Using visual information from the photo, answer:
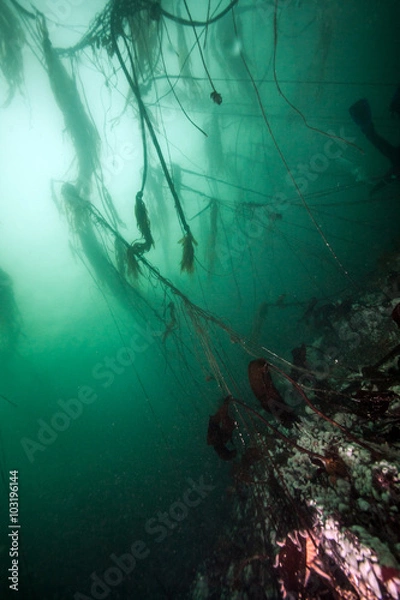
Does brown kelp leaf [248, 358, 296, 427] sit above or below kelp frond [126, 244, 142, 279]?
below

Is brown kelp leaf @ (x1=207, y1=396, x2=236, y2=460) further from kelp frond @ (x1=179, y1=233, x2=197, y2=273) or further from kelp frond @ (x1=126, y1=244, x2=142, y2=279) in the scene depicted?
kelp frond @ (x1=126, y1=244, x2=142, y2=279)

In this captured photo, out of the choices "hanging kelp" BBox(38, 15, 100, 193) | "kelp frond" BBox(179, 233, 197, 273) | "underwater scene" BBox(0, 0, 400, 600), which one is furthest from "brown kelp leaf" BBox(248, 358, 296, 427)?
"hanging kelp" BBox(38, 15, 100, 193)

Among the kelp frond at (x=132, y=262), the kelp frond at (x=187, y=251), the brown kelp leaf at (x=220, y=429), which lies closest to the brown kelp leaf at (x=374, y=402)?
the brown kelp leaf at (x=220, y=429)

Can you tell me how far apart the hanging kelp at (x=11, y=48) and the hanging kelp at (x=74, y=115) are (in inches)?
16.3

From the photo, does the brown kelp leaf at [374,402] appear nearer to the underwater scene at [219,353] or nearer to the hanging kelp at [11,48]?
the underwater scene at [219,353]

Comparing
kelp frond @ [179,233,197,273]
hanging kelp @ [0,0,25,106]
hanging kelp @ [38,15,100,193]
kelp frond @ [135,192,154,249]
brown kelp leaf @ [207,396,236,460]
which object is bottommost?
brown kelp leaf @ [207,396,236,460]

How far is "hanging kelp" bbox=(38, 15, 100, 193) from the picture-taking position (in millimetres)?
4819

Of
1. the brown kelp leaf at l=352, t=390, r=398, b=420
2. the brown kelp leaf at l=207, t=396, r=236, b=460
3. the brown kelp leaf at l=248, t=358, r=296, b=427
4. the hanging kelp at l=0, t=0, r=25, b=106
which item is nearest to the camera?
the brown kelp leaf at l=248, t=358, r=296, b=427

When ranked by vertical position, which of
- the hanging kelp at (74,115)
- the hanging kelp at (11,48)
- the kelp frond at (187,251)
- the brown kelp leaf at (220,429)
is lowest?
the brown kelp leaf at (220,429)

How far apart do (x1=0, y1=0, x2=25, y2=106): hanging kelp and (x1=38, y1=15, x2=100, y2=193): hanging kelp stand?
414 millimetres

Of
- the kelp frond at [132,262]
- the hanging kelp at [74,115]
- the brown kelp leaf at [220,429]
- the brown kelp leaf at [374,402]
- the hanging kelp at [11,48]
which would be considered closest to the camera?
the brown kelp leaf at [374,402]

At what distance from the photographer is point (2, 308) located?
13.9 metres

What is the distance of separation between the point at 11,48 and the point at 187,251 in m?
5.32

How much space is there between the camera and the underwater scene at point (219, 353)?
2.00 m
